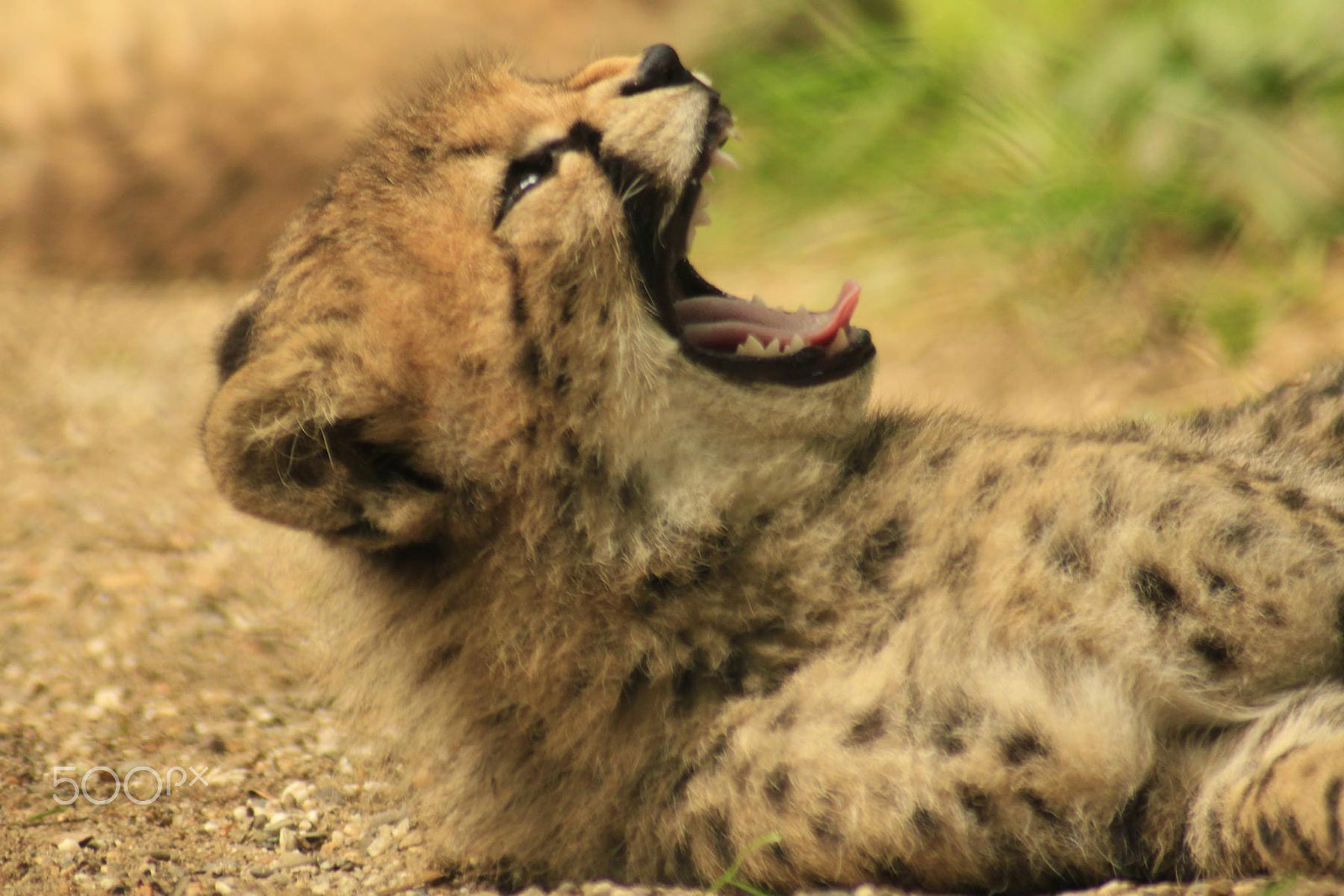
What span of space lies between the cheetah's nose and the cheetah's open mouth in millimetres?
100

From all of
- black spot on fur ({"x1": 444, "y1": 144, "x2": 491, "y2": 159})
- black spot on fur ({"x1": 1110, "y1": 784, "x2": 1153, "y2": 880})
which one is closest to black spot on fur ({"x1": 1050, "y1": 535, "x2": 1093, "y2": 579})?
black spot on fur ({"x1": 1110, "y1": 784, "x2": 1153, "y2": 880})

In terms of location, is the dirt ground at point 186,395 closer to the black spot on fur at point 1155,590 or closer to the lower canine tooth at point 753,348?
the black spot on fur at point 1155,590

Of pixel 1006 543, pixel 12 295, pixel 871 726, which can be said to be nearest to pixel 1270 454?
pixel 1006 543

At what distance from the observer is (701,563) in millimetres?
2602

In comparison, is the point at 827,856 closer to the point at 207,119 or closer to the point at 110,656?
the point at 110,656

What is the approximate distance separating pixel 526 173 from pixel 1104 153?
9.62 feet

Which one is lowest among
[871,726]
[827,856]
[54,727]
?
[54,727]

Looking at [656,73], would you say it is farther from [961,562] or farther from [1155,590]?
[1155,590]

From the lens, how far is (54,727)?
3289mm

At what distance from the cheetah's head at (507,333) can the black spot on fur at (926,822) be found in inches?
26.3

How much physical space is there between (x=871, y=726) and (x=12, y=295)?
5295 mm

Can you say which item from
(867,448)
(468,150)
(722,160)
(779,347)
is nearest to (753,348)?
(779,347)

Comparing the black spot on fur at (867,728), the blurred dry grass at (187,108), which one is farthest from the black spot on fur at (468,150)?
the blurred dry grass at (187,108)

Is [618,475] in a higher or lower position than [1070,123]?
lower
